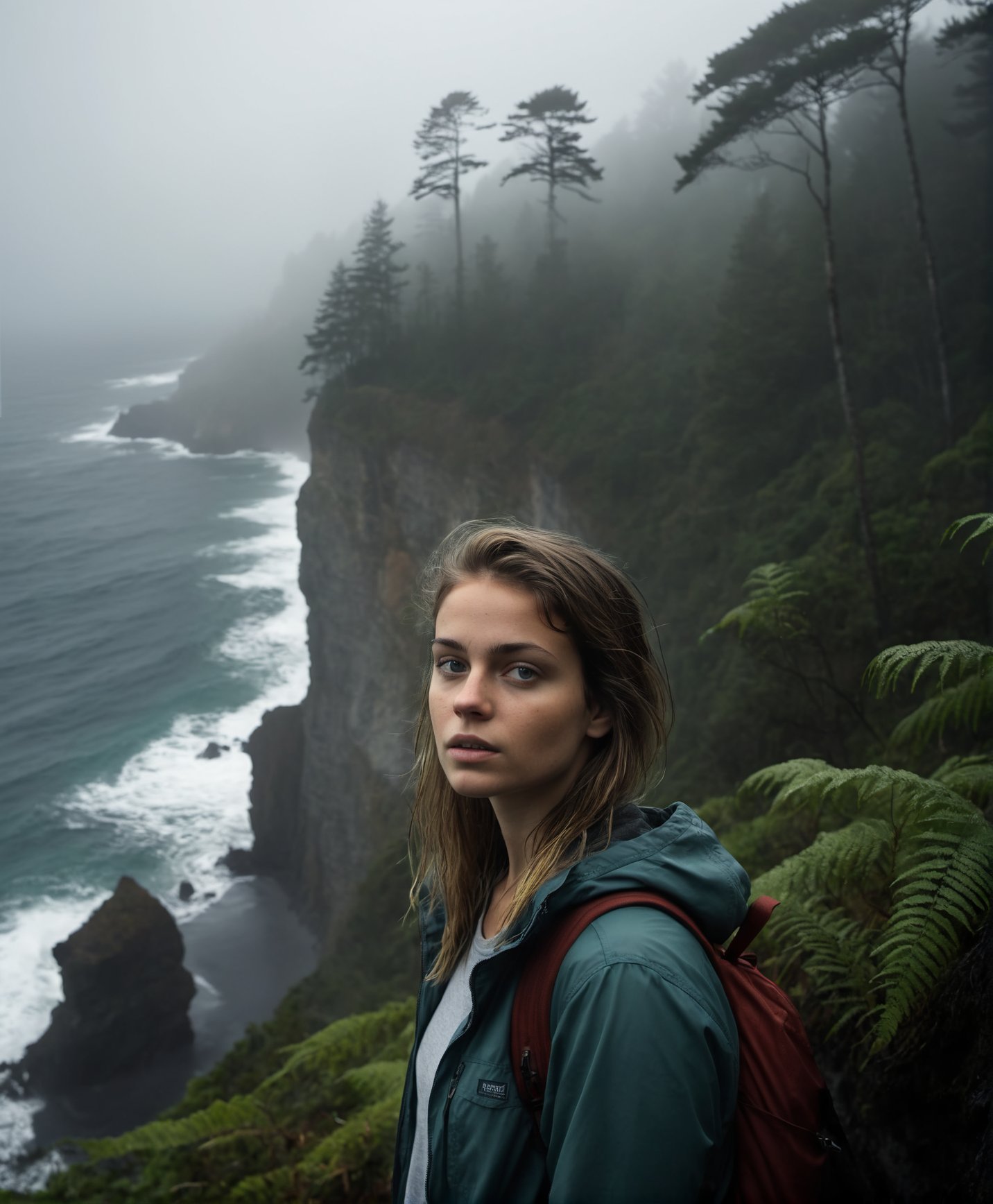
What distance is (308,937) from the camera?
88.1 feet

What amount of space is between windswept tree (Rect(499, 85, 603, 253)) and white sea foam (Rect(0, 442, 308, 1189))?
19.6m

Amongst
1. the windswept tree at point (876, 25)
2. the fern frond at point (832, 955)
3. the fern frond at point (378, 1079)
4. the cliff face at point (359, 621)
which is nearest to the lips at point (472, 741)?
the fern frond at point (832, 955)

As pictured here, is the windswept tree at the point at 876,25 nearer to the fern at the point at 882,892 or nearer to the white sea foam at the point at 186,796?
the fern at the point at 882,892

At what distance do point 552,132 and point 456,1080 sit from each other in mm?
29260

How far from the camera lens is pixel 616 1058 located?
121 centimetres

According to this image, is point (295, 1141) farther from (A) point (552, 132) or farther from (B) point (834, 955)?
(A) point (552, 132)

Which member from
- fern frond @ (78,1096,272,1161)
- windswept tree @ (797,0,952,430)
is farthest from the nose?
windswept tree @ (797,0,952,430)

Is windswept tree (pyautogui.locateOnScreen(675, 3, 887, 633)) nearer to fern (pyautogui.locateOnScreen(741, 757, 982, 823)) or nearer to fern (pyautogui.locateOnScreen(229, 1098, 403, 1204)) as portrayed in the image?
fern (pyautogui.locateOnScreen(741, 757, 982, 823))

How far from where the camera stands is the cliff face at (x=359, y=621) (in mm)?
25984

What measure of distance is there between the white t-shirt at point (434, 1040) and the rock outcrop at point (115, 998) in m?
21.3

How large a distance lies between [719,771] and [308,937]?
2034 centimetres

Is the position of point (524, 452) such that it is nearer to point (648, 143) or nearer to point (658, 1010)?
point (658, 1010)

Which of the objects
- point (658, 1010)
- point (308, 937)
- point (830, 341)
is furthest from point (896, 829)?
point (308, 937)

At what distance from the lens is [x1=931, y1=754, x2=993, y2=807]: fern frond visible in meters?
2.99
